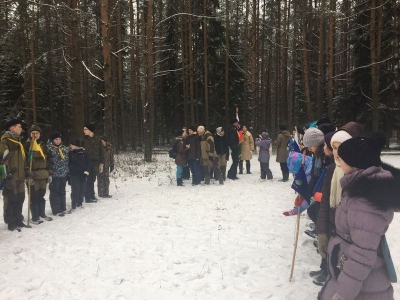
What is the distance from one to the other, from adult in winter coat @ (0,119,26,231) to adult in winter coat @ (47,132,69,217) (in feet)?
2.96

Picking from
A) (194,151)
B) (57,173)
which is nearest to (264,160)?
(194,151)

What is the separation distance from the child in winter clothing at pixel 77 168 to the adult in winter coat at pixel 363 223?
A: 7262mm

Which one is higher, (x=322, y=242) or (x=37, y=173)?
(x=37, y=173)

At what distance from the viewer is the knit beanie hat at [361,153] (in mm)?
2158

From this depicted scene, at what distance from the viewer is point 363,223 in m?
2.02

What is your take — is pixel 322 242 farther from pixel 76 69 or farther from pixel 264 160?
pixel 76 69

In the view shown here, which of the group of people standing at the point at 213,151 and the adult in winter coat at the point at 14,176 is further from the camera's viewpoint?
the group of people standing at the point at 213,151

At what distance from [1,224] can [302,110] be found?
1235 inches

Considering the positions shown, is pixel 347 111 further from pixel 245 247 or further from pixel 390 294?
pixel 390 294

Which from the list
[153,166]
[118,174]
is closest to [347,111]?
[153,166]

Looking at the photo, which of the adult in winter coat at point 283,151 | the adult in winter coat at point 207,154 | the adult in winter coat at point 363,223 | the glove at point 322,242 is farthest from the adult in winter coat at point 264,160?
the adult in winter coat at point 363,223

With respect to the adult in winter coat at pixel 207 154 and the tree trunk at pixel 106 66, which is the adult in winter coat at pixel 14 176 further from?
the adult in winter coat at pixel 207 154

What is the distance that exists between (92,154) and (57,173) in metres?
1.55

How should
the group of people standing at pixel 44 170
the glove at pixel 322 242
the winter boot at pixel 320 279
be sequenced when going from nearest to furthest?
1. the glove at pixel 322 242
2. the winter boot at pixel 320 279
3. the group of people standing at pixel 44 170
